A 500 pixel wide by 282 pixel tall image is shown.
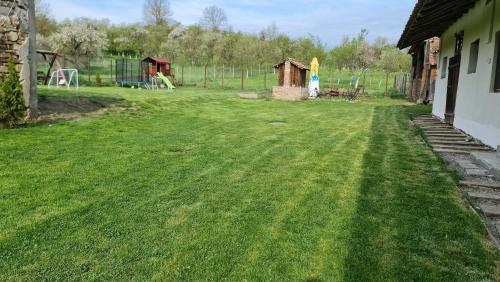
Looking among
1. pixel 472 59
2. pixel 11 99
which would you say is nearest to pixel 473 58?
pixel 472 59

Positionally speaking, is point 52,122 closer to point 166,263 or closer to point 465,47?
point 166,263

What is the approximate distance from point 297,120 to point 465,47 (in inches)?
179

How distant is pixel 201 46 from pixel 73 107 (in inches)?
1545

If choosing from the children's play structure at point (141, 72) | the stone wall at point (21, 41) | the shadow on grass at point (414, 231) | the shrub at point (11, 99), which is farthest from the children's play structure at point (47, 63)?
the shadow on grass at point (414, 231)

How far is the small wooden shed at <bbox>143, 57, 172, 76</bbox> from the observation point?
26016 mm

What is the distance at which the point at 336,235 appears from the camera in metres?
3.19

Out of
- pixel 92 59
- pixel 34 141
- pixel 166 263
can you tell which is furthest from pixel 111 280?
pixel 92 59

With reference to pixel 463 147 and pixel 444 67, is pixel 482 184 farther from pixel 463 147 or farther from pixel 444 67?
pixel 444 67

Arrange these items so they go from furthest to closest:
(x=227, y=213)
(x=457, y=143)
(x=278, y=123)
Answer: (x=278, y=123)
(x=457, y=143)
(x=227, y=213)

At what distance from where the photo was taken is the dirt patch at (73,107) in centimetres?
852

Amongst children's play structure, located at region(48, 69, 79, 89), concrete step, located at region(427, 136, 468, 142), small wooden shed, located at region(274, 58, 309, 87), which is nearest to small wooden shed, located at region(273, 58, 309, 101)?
small wooden shed, located at region(274, 58, 309, 87)

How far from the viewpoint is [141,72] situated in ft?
83.9

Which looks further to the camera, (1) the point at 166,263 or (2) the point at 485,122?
(2) the point at 485,122

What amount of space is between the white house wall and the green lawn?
1169 mm
